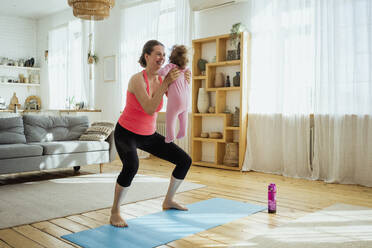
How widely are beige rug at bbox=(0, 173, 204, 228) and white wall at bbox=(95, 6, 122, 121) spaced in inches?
109

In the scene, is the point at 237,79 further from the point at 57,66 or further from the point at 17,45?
the point at 17,45

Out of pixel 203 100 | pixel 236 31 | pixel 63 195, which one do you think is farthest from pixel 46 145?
pixel 236 31

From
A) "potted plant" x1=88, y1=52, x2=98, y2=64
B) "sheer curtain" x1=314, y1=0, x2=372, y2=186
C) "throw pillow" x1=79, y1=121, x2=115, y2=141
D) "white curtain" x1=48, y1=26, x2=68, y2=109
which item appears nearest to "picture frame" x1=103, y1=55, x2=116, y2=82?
"potted plant" x1=88, y1=52, x2=98, y2=64

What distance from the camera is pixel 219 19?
5449 millimetres

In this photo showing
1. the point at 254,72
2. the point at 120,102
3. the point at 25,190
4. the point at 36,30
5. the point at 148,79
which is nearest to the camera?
the point at 148,79

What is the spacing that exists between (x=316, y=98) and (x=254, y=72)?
98 centimetres

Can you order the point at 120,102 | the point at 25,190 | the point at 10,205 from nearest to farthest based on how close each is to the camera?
the point at 10,205 < the point at 25,190 < the point at 120,102

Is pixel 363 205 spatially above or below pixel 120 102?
below

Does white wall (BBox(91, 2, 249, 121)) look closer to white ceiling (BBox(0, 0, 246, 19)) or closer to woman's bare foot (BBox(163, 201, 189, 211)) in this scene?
white ceiling (BBox(0, 0, 246, 19))

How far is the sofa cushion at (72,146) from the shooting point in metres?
4.09

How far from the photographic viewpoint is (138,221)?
2.57m

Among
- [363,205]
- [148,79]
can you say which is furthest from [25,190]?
[363,205]

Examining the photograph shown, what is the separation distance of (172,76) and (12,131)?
9.02 feet

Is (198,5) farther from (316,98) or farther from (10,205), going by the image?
(10,205)
